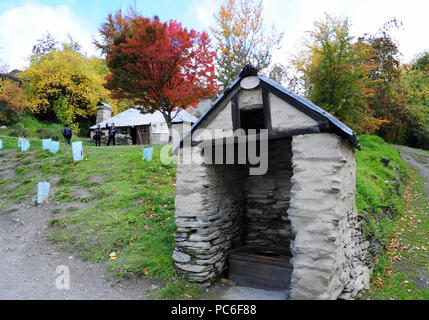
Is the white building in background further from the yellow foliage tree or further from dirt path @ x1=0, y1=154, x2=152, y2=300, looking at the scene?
dirt path @ x1=0, y1=154, x2=152, y2=300

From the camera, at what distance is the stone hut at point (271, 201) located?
3.91 metres

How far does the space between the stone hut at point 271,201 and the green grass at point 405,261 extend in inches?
18.7

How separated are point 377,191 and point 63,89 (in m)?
25.3

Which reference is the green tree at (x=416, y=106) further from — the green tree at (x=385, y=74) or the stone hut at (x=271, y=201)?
the stone hut at (x=271, y=201)

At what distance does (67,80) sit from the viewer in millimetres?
23984

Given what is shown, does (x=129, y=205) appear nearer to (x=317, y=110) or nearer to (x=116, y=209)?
(x=116, y=209)

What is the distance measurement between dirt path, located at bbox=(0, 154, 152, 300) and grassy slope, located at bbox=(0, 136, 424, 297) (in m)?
0.23

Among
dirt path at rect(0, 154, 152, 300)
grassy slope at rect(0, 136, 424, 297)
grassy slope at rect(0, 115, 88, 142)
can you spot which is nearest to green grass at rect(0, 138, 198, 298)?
grassy slope at rect(0, 136, 424, 297)

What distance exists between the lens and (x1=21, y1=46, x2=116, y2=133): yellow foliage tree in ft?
77.9

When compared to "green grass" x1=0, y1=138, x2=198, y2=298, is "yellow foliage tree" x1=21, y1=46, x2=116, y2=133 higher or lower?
higher

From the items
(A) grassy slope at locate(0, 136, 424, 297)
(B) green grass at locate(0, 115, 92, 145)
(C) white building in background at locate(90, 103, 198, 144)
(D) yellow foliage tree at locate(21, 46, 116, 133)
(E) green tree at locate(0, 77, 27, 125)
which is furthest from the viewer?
(D) yellow foliage tree at locate(21, 46, 116, 133)

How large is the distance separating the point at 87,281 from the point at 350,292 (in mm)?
4401
